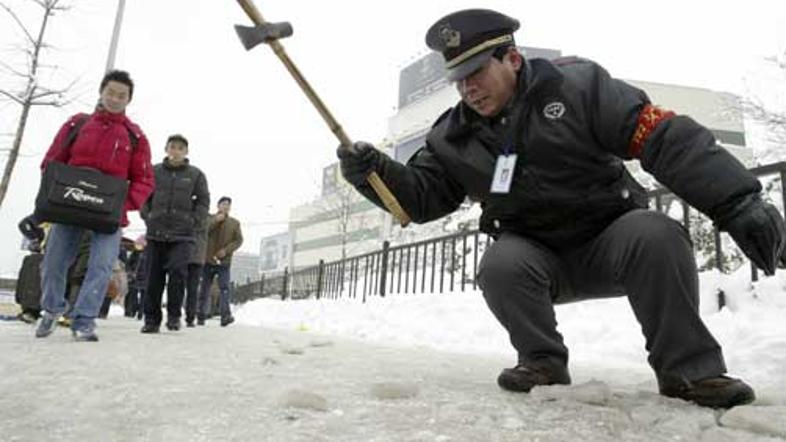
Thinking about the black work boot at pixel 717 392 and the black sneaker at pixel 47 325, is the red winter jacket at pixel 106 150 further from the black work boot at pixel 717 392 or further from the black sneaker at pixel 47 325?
the black work boot at pixel 717 392

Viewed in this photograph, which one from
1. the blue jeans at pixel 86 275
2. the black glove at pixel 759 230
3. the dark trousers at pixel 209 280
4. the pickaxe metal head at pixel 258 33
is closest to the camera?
the black glove at pixel 759 230

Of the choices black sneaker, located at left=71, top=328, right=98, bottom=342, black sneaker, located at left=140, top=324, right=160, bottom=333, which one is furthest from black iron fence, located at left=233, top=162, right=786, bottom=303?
black sneaker, located at left=140, top=324, right=160, bottom=333

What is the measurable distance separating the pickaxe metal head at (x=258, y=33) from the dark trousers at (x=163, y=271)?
3317 mm

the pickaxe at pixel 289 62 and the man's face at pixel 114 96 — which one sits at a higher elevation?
the man's face at pixel 114 96

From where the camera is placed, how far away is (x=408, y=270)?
340 inches

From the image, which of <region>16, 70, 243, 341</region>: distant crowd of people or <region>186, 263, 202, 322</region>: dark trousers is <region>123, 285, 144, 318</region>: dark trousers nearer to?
<region>16, 70, 243, 341</region>: distant crowd of people

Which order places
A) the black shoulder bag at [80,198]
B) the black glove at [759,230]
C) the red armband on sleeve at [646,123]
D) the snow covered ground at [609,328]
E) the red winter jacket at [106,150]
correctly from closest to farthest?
1. the black glove at [759,230]
2. the red armband on sleeve at [646,123]
3. the snow covered ground at [609,328]
4. the black shoulder bag at [80,198]
5. the red winter jacket at [106,150]

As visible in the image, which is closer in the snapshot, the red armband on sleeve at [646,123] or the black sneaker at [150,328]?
the red armband on sleeve at [646,123]

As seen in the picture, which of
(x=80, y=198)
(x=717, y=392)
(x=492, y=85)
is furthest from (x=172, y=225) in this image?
(x=717, y=392)

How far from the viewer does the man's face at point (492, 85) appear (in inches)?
85.0

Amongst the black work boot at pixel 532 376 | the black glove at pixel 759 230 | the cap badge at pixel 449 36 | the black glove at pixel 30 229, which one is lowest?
the black work boot at pixel 532 376

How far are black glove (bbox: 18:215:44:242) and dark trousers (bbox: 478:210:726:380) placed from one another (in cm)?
424

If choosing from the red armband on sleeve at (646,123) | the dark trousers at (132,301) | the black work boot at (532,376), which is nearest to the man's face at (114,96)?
the black work boot at (532,376)

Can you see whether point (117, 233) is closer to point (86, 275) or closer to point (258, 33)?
point (86, 275)
